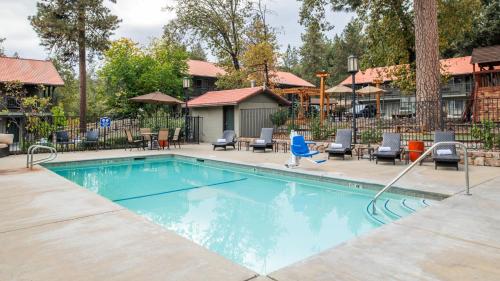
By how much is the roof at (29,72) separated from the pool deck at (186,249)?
79.8ft

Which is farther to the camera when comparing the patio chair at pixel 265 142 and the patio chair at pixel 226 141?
the patio chair at pixel 226 141

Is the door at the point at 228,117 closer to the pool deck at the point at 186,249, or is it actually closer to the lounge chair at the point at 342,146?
the lounge chair at the point at 342,146

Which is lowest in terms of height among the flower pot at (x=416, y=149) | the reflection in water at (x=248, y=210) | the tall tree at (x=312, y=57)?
the reflection in water at (x=248, y=210)

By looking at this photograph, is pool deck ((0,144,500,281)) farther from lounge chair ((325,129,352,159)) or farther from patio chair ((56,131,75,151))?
patio chair ((56,131,75,151))

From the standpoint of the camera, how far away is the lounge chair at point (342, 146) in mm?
10758

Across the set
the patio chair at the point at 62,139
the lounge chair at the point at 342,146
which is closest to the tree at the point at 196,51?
the patio chair at the point at 62,139

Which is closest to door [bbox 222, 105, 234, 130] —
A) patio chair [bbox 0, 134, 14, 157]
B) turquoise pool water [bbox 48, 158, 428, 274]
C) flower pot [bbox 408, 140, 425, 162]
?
turquoise pool water [bbox 48, 158, 428, 274]

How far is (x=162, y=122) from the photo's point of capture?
18125 millimetres

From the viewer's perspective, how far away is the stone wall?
888 centimetres

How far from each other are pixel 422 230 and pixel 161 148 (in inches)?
530

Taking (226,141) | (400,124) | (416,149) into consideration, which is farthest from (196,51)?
(416,149)

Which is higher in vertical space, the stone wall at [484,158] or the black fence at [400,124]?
the black fence at [400,124]

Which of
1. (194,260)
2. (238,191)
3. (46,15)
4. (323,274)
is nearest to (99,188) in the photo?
(238,191)

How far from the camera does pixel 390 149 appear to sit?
966cm
